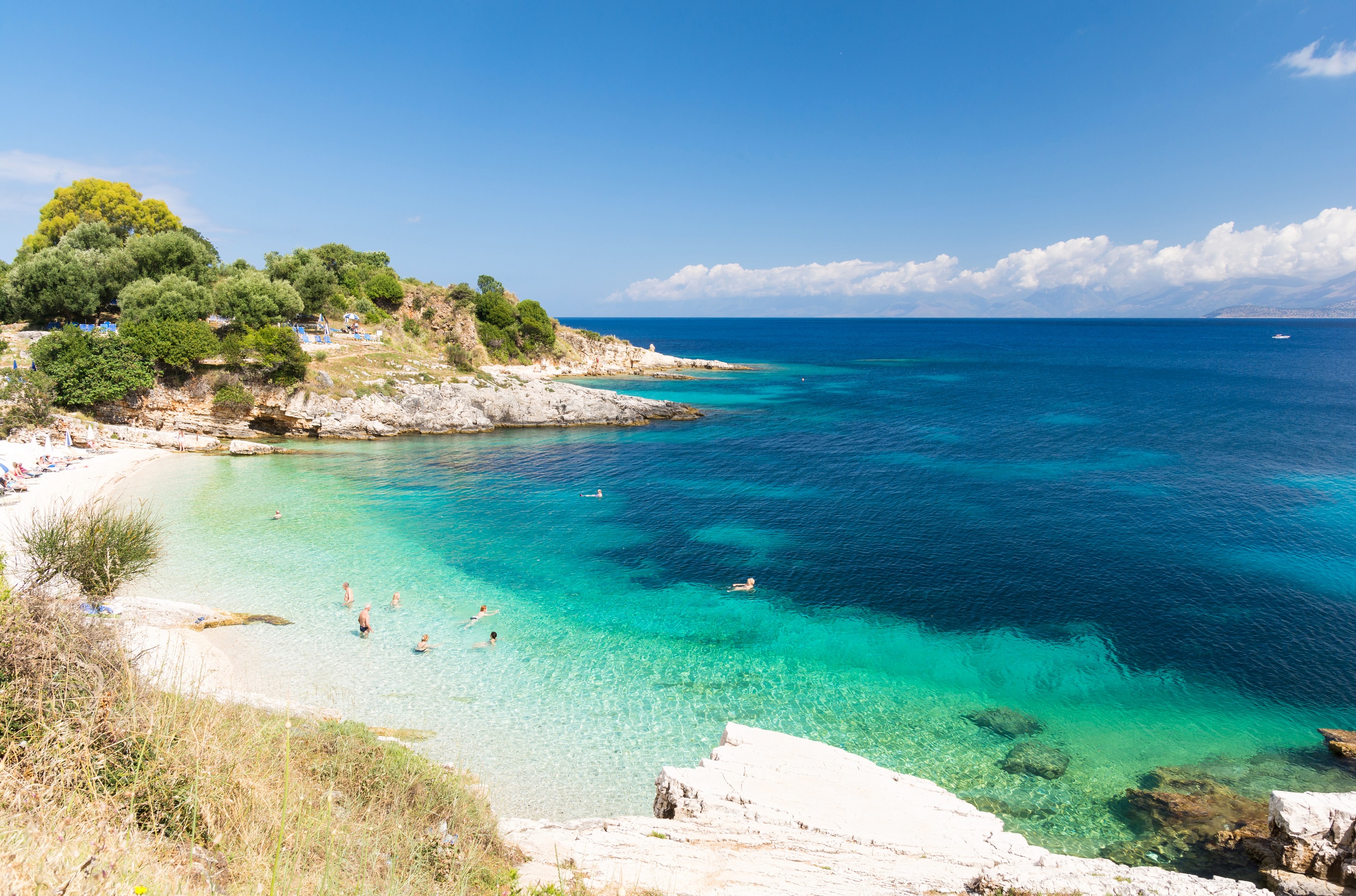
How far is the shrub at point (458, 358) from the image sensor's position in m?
69.6

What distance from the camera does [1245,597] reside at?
26062 mm

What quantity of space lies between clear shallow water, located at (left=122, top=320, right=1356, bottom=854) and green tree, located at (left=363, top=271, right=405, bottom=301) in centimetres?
3854

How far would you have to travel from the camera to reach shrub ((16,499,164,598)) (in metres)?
18.3

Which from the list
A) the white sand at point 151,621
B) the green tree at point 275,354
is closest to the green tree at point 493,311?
the green tree at point 275,354

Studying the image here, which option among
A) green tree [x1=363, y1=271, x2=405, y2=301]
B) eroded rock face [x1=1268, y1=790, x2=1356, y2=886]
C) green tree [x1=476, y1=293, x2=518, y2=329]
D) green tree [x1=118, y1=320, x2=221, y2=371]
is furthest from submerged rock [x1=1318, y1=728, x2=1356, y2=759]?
green tree [x1=363, y1=271, x2=405, y2=301]

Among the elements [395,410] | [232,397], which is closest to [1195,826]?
[395,410]

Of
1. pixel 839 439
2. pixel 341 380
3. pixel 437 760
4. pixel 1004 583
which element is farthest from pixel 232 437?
pixel 1004 583

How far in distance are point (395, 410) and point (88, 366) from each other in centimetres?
2144

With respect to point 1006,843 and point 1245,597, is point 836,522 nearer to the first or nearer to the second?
point 1245,597

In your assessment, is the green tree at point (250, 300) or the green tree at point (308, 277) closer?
the green tree at point (250, 300)

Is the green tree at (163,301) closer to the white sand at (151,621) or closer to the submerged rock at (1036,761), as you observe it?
the white sand at (151,621)

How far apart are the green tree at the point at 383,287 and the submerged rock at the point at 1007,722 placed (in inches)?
3335

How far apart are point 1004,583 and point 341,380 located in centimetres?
5622

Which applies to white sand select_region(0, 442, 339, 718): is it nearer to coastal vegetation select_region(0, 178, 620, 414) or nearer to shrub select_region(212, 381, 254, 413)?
Answer: coastal vegetation select_region(0, 178, 620, 414)
